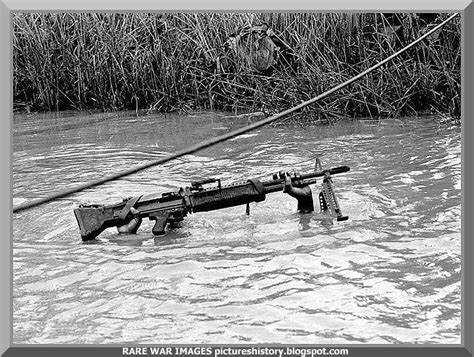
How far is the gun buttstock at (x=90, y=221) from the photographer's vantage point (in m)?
6.48

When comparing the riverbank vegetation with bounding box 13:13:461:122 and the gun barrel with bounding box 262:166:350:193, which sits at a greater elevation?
the riverbank vegetation with bounding box 13:13:461:122

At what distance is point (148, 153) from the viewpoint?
988 centimetres

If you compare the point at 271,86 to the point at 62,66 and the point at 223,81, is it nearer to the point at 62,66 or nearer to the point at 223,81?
the point at 223,81

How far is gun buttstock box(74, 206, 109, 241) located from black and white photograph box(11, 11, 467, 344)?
0.04ft

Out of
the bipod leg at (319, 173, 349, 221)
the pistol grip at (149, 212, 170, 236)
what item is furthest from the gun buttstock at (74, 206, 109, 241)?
the bipod leg at (319, 173, 349, 221)

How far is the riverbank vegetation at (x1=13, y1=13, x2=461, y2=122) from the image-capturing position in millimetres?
10062

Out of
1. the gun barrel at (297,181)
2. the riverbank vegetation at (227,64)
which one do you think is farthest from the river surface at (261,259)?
the riverbank vegetation at (227,64)

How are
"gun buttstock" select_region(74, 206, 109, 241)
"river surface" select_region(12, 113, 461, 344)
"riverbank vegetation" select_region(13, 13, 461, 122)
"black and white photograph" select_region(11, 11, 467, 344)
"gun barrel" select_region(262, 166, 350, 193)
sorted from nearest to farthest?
"river surface" select_region(12, 113, 461, 344) < "black and white photograph" select_region(11, 11, 467, 344) < "gun buttstock" select_region(74, 206, 109, 241) < "gun barrel" select_region(262, 166, 350, 193) < "riverbank vegetation" select_region(13, 13, 461, 122)

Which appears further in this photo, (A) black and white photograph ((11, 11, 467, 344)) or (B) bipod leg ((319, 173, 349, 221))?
(B) bipod leg ((319, 173, 349, 221))

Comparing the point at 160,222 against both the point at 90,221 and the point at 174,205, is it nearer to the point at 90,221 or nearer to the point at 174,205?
the point at 174,205

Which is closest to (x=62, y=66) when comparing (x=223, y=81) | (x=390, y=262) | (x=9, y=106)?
(x=223, y=81)

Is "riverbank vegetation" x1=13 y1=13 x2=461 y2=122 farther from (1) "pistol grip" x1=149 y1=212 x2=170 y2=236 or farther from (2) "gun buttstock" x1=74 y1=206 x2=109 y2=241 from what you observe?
(2) "gun buttstock" x1=74 y1=206 x2=109 y2=241

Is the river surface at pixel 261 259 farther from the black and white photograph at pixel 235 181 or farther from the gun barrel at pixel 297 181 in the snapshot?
the gun barrel at pixel 297 181

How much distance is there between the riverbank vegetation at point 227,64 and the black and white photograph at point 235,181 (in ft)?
0.10
